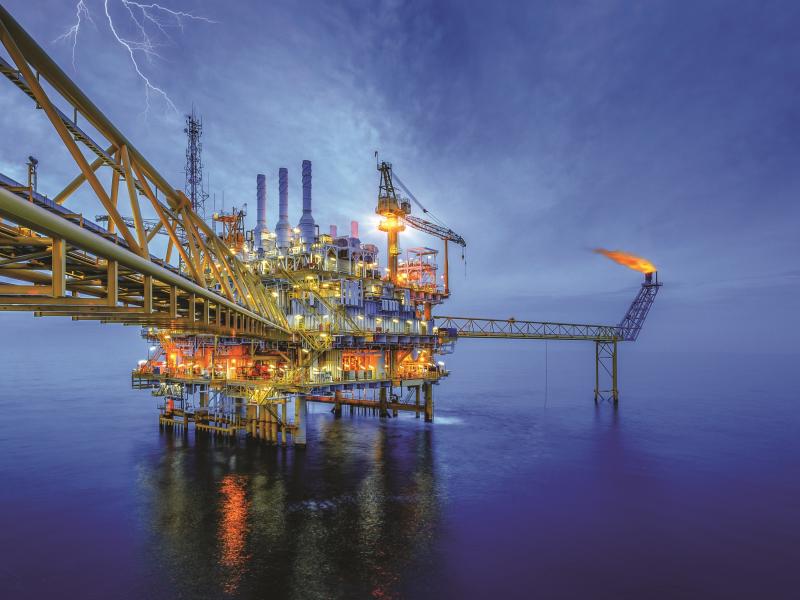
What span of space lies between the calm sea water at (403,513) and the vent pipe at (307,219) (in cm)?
2471

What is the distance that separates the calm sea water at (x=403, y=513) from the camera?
27.0 meters

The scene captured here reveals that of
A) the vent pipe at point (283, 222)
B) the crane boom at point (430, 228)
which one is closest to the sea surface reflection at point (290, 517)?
the vent pipe at point (283, 222)

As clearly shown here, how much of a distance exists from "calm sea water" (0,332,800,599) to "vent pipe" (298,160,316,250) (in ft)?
81.1

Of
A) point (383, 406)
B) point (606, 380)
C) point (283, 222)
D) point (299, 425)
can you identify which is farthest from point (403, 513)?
point (606, 380)

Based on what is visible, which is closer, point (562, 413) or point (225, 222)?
point (225, 222)

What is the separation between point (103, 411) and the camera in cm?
8419

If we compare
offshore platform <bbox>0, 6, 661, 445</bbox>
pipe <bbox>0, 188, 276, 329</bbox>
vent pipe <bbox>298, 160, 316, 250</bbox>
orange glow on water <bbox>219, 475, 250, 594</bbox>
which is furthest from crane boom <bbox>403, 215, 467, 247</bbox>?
pipe <bbox>0, 188, 276, 329</bbox>

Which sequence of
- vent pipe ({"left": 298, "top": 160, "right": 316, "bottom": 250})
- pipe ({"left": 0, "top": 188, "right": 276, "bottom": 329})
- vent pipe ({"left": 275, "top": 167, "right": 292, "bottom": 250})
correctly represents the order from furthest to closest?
vent pipe ({"left": 275, "top": 167, "right": 292, "bottom": 250}) → vent pipe ({"left": 298, "top": 160, "right": 316, "bottom": 250}) → pipe ({"left": 0, "top": 188, "right": 276, "bottom": 329})

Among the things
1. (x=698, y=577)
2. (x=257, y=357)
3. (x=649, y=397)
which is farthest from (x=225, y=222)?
(x=649, y=397)

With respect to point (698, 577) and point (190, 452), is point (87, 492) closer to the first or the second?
point (190, 452)

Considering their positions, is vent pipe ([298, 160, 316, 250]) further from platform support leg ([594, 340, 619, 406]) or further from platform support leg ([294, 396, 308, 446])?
platform support leg ([594, 340, 619, 406])

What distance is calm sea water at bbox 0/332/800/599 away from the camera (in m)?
27.0

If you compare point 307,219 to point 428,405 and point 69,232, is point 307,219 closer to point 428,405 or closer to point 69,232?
point 428,405

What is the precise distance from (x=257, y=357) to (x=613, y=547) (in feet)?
131
